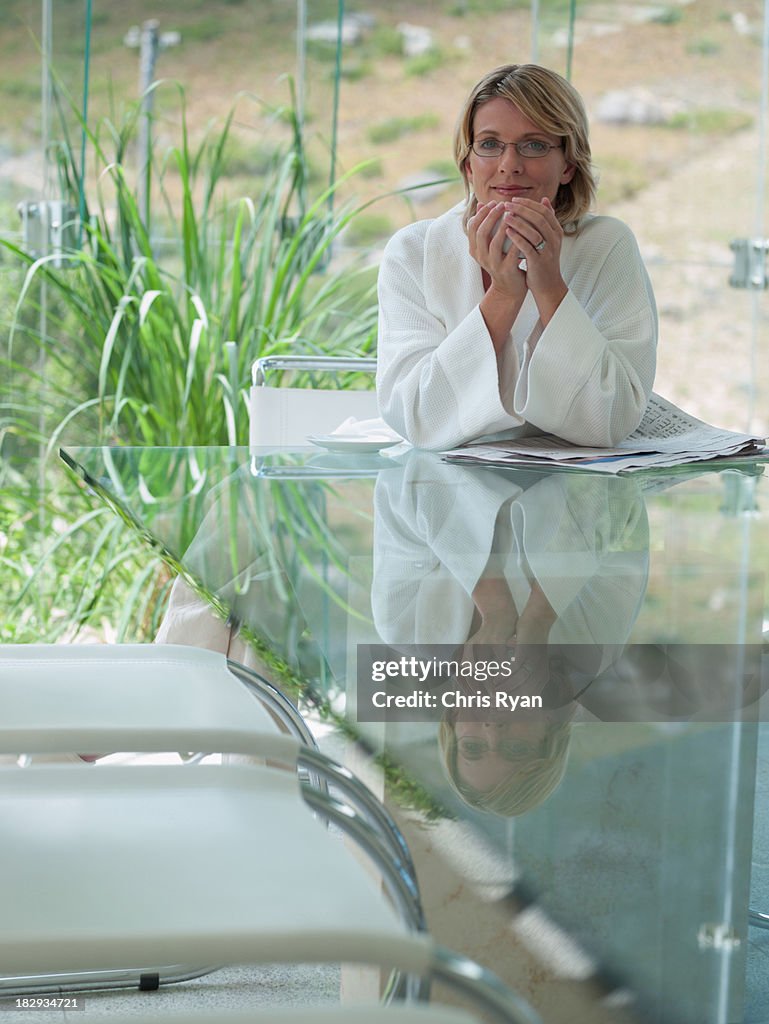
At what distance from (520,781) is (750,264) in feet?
14.7

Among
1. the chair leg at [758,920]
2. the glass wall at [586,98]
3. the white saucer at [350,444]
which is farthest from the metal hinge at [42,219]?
the chair leg at [758,920]

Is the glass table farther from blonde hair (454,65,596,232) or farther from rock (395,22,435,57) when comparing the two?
rock (395,22,435,57)

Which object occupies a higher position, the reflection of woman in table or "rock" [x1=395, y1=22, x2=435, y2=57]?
"rock" [x1=395, y1=22, x2=435, y2=57]

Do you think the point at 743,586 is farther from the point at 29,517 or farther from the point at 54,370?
the point at 54,370

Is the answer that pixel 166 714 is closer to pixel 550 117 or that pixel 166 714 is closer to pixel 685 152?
pixel 550 117

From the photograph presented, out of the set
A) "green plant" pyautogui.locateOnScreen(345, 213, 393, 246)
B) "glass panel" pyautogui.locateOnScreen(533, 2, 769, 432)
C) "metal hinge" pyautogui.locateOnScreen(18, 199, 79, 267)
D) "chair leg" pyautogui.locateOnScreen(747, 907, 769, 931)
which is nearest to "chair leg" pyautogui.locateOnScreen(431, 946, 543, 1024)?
"chair leg" pyautogui.locateOnScreen(747, 907, 769, 931)

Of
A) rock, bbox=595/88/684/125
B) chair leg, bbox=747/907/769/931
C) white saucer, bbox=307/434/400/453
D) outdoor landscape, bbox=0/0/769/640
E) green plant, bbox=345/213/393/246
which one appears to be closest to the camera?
chair leg, bbox=747/907/769/931

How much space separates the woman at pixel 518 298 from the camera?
66.5 inches

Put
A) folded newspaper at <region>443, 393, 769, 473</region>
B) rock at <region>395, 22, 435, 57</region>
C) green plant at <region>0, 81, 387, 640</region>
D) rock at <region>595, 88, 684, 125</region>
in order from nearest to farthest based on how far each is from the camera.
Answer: folded newspaper at <region>443, 393, 769, 473</region>
green plant at <region>0, 81, 387, 640</region>
rock at <region>395, 22, 435, 57</region>
rock at <region>595, 88, 684, 125</region>

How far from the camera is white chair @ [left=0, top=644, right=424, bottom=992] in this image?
0.73 meters

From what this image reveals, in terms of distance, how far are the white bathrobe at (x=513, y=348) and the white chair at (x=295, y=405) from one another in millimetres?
439

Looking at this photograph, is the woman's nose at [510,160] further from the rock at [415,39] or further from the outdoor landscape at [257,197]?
the rock at [415,39]

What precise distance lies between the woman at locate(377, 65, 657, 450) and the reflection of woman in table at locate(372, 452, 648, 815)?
20 cm

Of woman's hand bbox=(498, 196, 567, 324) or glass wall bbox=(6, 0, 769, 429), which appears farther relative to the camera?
glass wall bbox=(6, 0, 769, 429)
